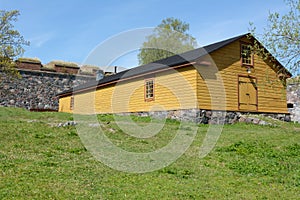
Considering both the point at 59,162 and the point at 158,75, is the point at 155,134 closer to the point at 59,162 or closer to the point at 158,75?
the point at 59,162

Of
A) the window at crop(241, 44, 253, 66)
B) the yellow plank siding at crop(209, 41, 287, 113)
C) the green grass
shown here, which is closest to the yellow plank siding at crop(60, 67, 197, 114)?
the yellow plank siding at crop(209, 41, 287, 113)

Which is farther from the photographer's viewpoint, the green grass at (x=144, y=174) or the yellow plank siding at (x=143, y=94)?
the yellow plank siding at (x=143, y=94)

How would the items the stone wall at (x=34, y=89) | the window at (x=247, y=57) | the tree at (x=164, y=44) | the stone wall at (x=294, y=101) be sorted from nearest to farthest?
the window at (x=247, y=57) < the stone wall at (x=294, y=101) < the stone wall at (x=34, y=89) < the tree at (x=164, y=44)

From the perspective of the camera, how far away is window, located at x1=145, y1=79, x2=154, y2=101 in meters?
22.1

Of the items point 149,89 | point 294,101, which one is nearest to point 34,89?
point 149,89

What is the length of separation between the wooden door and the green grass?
Answer: 28.9ft

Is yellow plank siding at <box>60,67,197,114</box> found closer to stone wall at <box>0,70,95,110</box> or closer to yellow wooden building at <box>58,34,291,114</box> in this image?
yellow wooden building at <box>58,34,291,114</box>

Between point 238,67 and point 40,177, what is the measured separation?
53.9 ft

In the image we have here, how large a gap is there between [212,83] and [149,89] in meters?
4.48

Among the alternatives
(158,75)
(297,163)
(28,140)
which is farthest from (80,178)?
(158,75)

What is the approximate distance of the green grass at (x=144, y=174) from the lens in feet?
21.1

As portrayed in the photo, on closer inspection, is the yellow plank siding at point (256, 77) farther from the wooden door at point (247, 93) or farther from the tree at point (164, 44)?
the tree at point (164, 44)

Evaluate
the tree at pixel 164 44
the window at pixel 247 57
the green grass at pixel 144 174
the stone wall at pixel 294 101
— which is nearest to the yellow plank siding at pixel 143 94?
the window at pixel 247 57

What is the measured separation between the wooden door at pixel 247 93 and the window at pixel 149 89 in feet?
18.0
